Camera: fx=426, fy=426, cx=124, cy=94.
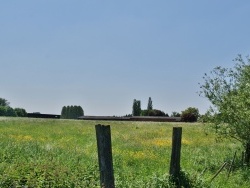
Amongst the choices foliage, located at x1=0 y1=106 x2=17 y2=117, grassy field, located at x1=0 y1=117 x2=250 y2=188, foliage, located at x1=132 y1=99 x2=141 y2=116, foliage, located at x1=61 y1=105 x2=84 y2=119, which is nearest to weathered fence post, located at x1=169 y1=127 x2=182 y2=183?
grassy field, located at x1=0 y1=117 x2=250 y2=188

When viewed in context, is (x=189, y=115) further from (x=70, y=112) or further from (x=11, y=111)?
(x=11, y=111)

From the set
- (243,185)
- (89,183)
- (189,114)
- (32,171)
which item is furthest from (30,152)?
(189,114)

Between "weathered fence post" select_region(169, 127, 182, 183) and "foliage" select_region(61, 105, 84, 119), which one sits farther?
"foliage" select_region(61, 105, 84, 119)

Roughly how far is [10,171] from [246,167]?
437 inches

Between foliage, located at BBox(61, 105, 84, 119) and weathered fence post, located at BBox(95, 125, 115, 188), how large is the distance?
3927 inches

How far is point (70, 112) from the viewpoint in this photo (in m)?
110

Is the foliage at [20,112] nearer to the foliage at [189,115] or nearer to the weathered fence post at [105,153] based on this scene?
the foliage at [189,115]

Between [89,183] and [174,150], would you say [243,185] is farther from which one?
[89,183]

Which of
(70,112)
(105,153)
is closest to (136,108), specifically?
(70,112)

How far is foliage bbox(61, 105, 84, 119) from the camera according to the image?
109062 millimetres

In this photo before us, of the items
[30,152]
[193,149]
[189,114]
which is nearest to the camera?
[30,152]

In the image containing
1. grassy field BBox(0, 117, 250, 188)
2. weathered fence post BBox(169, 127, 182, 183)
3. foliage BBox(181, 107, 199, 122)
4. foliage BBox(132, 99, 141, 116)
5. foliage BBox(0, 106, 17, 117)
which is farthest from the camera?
foliage BBox(132, 99, 141, 116)

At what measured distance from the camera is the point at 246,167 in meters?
19.2

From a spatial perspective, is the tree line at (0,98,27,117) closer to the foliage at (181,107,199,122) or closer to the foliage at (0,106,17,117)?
the foliage at (0,106,17,117)
